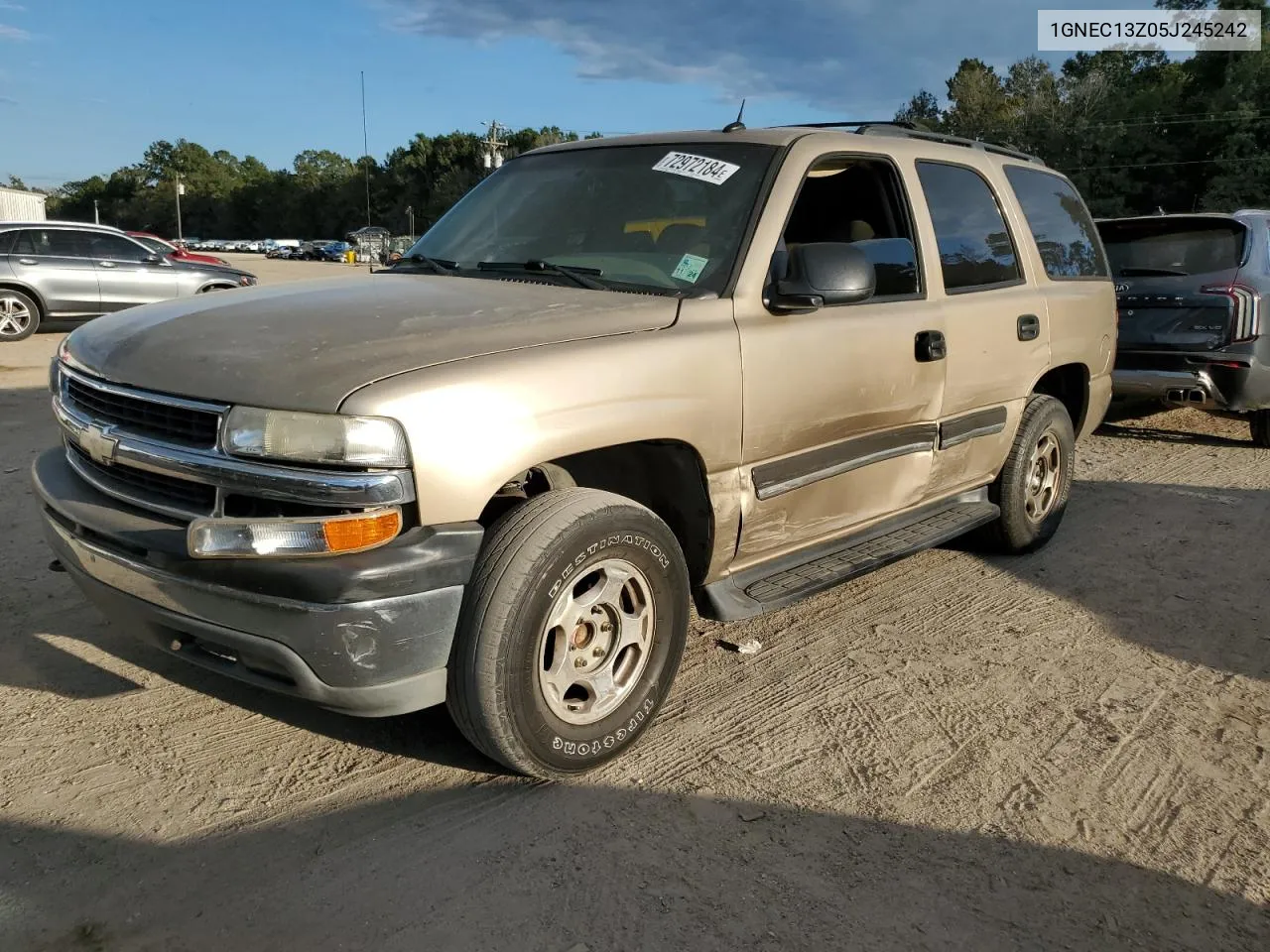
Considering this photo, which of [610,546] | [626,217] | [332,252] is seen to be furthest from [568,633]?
[332,252]

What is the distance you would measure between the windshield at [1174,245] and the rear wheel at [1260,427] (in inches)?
46.2

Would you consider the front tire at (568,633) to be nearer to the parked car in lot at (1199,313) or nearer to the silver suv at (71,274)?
the parked car in lot at (1199,313)

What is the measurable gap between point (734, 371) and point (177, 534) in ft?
5.48

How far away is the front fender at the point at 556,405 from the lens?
95.2 inches

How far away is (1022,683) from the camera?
142 inches

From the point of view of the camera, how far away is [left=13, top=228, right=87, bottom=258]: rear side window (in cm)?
1300

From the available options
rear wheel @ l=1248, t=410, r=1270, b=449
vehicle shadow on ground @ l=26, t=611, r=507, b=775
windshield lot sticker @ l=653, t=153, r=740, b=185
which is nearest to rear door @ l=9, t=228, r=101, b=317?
vehicle shadow on ground @ l=26, t=611, r=507, b=775

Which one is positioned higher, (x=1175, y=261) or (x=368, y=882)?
(x=1175, y=261)

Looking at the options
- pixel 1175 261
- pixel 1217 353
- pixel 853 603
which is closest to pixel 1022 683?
pixel 853 603

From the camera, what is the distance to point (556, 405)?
2.64 metres

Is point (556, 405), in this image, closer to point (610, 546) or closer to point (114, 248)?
point (610, 546)

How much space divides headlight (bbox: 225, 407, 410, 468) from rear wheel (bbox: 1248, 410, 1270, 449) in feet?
24.7

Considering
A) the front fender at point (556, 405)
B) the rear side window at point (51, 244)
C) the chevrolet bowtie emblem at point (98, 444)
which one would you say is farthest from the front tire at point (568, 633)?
the rear side window at point (51, 244)

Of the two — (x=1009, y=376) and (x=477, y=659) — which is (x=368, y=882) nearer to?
(x=477, y=659)
